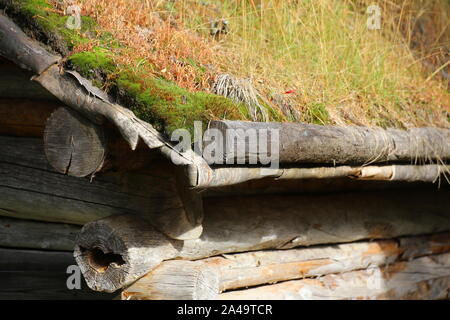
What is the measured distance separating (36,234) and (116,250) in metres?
0.92

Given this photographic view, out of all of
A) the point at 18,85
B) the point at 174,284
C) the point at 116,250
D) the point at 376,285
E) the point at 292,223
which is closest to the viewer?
the point at 116,250

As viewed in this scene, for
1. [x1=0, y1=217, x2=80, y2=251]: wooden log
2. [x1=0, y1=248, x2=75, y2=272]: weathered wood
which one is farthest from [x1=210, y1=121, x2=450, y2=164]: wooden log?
[x1=0, y1=248, x2=75, y2=272]: weathered wood

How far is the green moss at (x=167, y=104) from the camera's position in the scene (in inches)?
103

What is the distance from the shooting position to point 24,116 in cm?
332

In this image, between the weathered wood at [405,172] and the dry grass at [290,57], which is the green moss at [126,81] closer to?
the dry grass at [290,57]

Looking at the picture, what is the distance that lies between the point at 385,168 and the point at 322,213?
604mm

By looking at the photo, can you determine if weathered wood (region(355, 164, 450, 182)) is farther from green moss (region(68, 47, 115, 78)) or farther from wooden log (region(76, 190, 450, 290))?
green moss (region(68, 47, 115, 78))

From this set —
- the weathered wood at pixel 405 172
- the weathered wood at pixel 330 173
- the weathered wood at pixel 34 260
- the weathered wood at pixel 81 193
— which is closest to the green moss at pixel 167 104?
the weathered wood at pixel 330 173

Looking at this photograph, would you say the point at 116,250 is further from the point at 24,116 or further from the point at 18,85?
the point at 18,85

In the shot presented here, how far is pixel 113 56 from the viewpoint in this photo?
9.55 feet

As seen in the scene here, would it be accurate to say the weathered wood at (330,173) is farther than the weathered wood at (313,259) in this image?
No

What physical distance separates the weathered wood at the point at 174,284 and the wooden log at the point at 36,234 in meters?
0.60

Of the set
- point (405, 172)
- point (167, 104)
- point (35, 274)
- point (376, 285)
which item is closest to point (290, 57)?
point (405, 172)

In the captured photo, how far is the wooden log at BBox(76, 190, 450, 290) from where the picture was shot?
2969 mm
